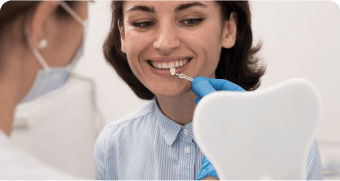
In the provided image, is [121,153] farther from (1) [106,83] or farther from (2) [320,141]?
(2) [320,141]

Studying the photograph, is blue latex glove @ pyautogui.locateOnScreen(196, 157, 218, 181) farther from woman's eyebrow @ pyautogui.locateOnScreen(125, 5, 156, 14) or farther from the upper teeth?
woman's eyebrow @ pyautogui.locateOnScreen(125, 5, 156, 14)

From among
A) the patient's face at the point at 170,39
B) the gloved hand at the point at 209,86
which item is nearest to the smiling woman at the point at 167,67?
the patient's face at the point at 170,39

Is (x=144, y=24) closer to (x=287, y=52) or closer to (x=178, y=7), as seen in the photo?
(x=178, y=7)

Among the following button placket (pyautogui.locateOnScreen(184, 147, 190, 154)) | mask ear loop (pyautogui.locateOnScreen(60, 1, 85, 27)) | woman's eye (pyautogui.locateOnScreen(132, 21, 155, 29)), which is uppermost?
mask ear loop (pyautogui.locateOnScreen(60, 1, 85, 27))

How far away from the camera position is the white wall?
0.77m

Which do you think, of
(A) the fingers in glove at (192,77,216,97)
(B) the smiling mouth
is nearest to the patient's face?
(B) the smiling mouth

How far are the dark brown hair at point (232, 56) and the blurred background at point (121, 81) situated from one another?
33mm

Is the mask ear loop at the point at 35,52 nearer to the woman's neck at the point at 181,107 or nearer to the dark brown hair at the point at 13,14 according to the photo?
the dark brown hair at the point at 13,14

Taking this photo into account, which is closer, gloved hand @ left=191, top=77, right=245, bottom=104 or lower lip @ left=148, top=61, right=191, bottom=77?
gloved hand @ left=191, top=77, right=245, bottom=104

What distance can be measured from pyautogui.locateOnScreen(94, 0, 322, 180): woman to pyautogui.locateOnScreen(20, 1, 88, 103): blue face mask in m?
0.12

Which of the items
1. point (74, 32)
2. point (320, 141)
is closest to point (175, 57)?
point (74, 32)

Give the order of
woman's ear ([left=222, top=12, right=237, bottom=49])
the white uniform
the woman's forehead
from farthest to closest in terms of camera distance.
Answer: woman's ear ([left=222, top=12, right=237, bottom=49]) < the woman's forehead < the white uniform

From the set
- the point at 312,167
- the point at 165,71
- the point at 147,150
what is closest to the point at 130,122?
the point at 147,150

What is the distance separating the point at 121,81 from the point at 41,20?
36 centimetres
